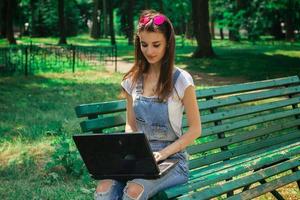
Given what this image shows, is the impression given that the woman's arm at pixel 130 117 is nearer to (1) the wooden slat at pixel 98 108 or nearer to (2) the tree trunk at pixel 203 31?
(1) the wooden slat at pixel 98 108

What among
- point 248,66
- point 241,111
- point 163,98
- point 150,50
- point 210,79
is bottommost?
point 210,79

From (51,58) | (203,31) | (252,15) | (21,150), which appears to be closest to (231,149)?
(21,150)

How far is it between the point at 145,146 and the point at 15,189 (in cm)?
311

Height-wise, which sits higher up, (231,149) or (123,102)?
→ (123,102)

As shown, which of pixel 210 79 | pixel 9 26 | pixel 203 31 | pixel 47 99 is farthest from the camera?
pixel 9 26

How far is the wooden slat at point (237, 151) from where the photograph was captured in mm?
4645

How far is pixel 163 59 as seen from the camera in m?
3.81

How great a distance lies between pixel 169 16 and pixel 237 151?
54.1 m

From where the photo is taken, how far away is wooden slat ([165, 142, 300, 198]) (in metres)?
3.63

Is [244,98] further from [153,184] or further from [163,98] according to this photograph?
[153,184]

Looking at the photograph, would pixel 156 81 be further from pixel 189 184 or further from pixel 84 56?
pixel 84 56

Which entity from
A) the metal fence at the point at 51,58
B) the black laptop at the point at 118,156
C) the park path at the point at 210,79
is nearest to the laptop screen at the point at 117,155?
the black laptop at the point at 118,156

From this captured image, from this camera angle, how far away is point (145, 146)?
3.21 m

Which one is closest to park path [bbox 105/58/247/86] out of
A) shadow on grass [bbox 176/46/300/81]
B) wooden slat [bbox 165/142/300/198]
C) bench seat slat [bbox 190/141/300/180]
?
shadow on grass [bbox 176/46/300/81]
